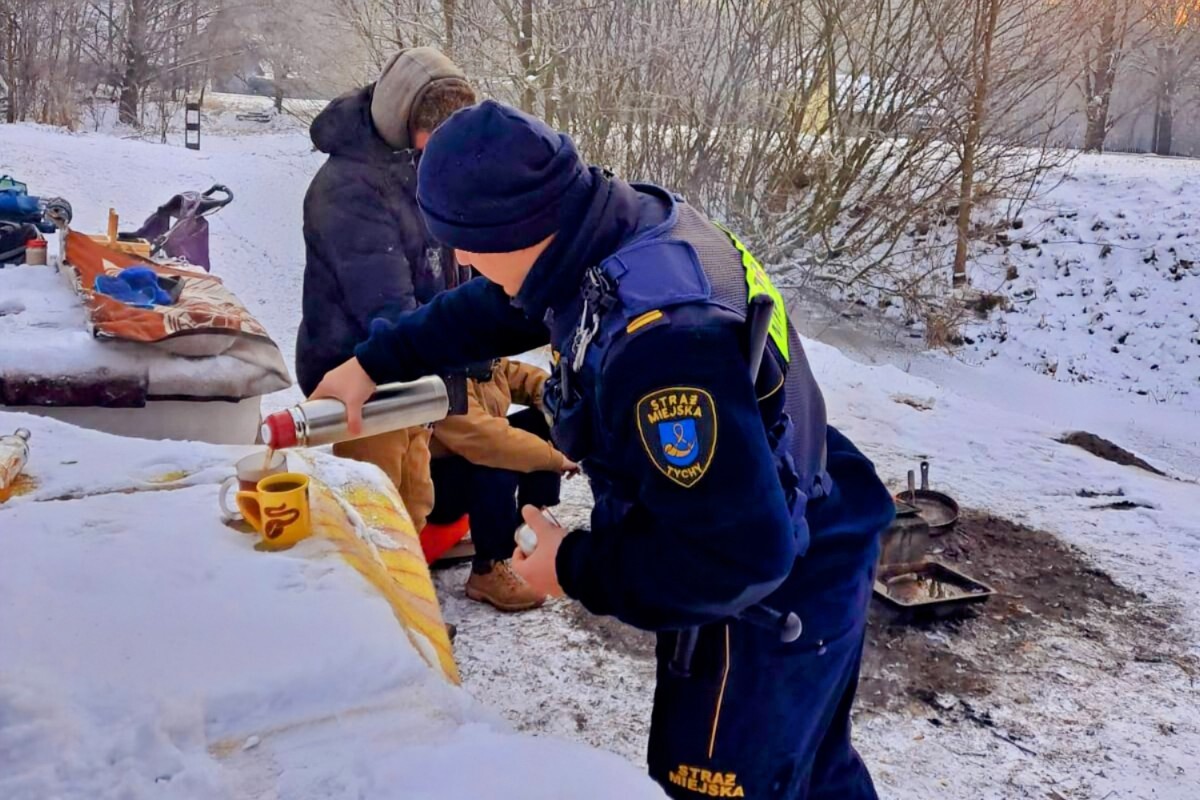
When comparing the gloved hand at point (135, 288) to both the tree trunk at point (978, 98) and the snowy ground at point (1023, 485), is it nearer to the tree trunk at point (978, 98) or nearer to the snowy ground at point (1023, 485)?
the snowy ground at point (1023, 485)

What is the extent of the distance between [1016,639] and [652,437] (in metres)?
2.98

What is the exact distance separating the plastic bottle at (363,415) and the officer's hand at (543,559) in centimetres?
64

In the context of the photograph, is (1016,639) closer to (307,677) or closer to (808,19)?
(307,677)

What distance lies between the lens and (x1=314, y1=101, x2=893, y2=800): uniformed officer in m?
1.47

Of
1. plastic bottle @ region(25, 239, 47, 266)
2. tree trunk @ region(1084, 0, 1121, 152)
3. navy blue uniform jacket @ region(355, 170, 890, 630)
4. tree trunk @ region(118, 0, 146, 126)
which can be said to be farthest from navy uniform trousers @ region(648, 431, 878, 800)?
tree trunk @ region(118, 0, 146, 126)

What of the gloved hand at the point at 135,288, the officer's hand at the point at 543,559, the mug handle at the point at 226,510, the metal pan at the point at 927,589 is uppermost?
the gloved hand at the point at 135,288

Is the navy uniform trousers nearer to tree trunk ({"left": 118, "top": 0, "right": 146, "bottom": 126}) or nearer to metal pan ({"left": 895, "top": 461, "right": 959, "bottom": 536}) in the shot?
metal pan ({"left": 895, "top": 461, "right": 959, "bottom": 536})

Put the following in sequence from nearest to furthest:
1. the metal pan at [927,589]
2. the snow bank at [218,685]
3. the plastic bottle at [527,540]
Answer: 1. the snow bank at [218,685]
2. the plastic bottle at [527,540]
3. the metal pan at [927,589]

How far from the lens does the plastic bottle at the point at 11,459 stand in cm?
220

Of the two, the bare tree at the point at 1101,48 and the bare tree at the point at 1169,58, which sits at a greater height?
the bare tree at the point at 1169,58

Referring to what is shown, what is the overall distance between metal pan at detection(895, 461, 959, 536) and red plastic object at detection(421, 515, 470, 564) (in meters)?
1.95

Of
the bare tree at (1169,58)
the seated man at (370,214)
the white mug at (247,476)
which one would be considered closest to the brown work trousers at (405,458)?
the seated man at (370,214)

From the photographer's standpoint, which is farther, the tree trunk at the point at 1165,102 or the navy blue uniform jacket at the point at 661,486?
the tree trunk at the point at 1165,102

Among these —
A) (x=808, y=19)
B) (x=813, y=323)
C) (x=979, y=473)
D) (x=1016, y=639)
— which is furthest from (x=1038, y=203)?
(x=1016, y=639)
